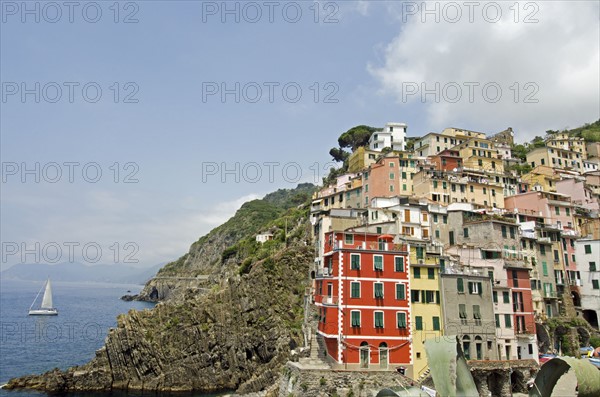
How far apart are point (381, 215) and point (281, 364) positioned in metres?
20.4

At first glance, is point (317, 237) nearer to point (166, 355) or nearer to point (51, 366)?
point (166, 355)

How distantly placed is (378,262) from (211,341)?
27.3m

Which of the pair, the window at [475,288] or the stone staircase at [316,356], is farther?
the window at [475,288]

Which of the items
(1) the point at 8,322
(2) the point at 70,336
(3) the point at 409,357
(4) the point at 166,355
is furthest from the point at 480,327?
(1) the point at 8,322

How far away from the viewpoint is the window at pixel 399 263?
37.6m

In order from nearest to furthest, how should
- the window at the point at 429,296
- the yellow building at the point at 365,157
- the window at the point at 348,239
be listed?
the window at the point at 429,296
the window at the point at 348,239
the yellow building at the point at 365,157

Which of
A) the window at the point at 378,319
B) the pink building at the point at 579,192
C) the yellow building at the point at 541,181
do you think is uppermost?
the yellow building at the point at 541,181

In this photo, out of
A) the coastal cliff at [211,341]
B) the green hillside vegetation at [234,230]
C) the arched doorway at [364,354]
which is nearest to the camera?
the arched doorway at [364,354]

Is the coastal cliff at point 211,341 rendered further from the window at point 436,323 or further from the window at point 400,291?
the window at point 436,323

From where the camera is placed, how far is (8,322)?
11225 centimetres

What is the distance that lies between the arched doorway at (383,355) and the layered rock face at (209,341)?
14.8 meters

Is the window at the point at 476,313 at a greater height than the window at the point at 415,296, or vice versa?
the window at the point at 415,296

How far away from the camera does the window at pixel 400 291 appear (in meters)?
37.0

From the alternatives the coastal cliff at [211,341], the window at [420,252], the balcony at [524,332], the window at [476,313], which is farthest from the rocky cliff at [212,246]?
the window at [476,313]
